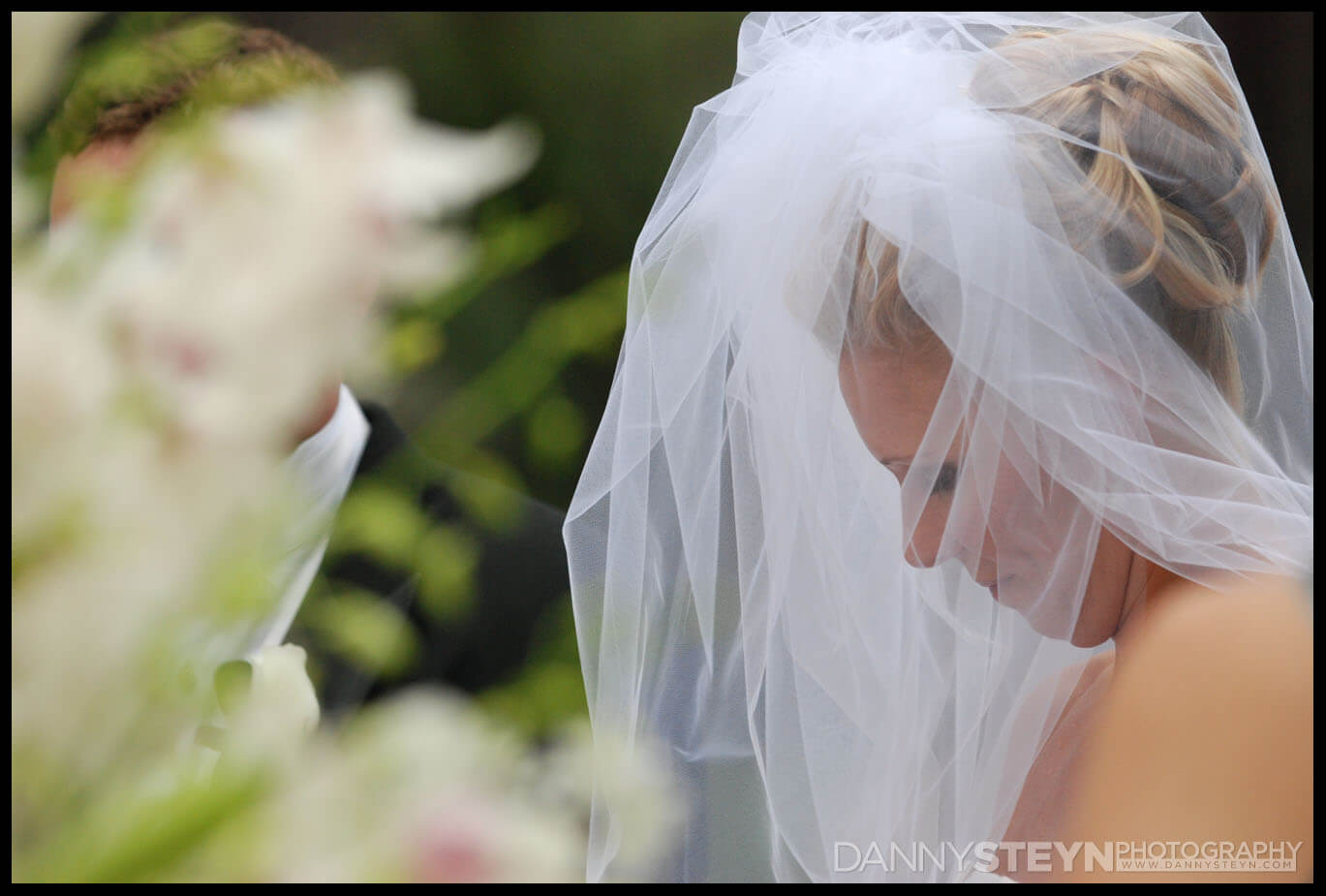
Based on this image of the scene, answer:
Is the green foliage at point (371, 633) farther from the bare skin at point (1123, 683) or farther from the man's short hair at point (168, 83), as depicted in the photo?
the bare skin at point (1123, 683)

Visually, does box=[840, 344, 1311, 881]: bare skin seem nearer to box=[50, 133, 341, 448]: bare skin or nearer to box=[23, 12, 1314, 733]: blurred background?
box=[50, 133, 341, 448]: bare skin

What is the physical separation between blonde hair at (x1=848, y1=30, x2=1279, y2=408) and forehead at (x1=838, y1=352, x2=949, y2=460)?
0.02 meters

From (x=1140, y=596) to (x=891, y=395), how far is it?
28 centimetres

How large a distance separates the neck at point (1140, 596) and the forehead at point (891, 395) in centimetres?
22

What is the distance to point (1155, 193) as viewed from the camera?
3.05 ft

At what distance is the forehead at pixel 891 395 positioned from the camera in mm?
975

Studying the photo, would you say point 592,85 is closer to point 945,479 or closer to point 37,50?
point 945,479

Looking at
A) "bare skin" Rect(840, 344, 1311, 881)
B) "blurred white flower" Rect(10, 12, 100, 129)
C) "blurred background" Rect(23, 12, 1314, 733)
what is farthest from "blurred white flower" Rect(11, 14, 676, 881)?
"blurred background" Rect(23, 12, 1314, 733)

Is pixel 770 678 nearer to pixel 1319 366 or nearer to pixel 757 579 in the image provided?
pixel 757 579

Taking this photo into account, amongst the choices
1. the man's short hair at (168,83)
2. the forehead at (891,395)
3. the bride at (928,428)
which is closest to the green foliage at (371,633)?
the man's short hair at (168,83)

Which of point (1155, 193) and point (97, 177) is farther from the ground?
point (97, 177)

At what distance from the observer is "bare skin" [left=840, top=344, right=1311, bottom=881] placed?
84 centimetres

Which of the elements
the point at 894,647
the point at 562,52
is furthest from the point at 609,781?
the point at 562,52

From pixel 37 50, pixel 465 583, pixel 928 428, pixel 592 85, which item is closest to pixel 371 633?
pixel 465 583
